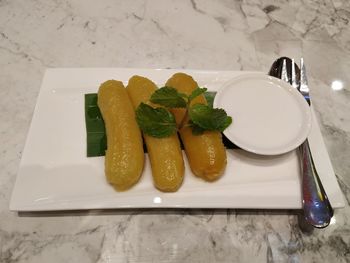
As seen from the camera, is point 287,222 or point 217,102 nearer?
point 287,222

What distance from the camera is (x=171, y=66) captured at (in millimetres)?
1257

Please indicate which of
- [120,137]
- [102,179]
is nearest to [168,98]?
[120,137]

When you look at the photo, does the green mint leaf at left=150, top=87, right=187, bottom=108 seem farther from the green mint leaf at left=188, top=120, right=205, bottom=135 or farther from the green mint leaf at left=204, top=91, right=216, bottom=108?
the green mint leaf at left=204, top=91, right=216, bottom=108

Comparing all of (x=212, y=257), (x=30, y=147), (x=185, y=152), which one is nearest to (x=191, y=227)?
(x=212, y=257)

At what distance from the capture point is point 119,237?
2.65 ft

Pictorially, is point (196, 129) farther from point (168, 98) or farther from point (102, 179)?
point (102, 179)

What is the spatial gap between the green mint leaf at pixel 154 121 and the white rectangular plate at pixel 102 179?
0.31 feet

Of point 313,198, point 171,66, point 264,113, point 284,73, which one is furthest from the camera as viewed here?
point 171,66

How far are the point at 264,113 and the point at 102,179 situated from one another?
48 cm

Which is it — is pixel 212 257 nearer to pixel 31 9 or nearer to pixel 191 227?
pixel 191 227

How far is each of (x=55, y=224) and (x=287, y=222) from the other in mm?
585

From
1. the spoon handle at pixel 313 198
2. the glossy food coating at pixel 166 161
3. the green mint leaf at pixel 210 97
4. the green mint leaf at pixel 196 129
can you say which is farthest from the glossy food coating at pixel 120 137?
the spoon handle at pixel 313 198

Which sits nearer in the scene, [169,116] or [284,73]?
[169,116]

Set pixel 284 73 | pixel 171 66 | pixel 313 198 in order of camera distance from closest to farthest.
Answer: pixel 313 198 → pixel 284 73 → pixel 171 66
